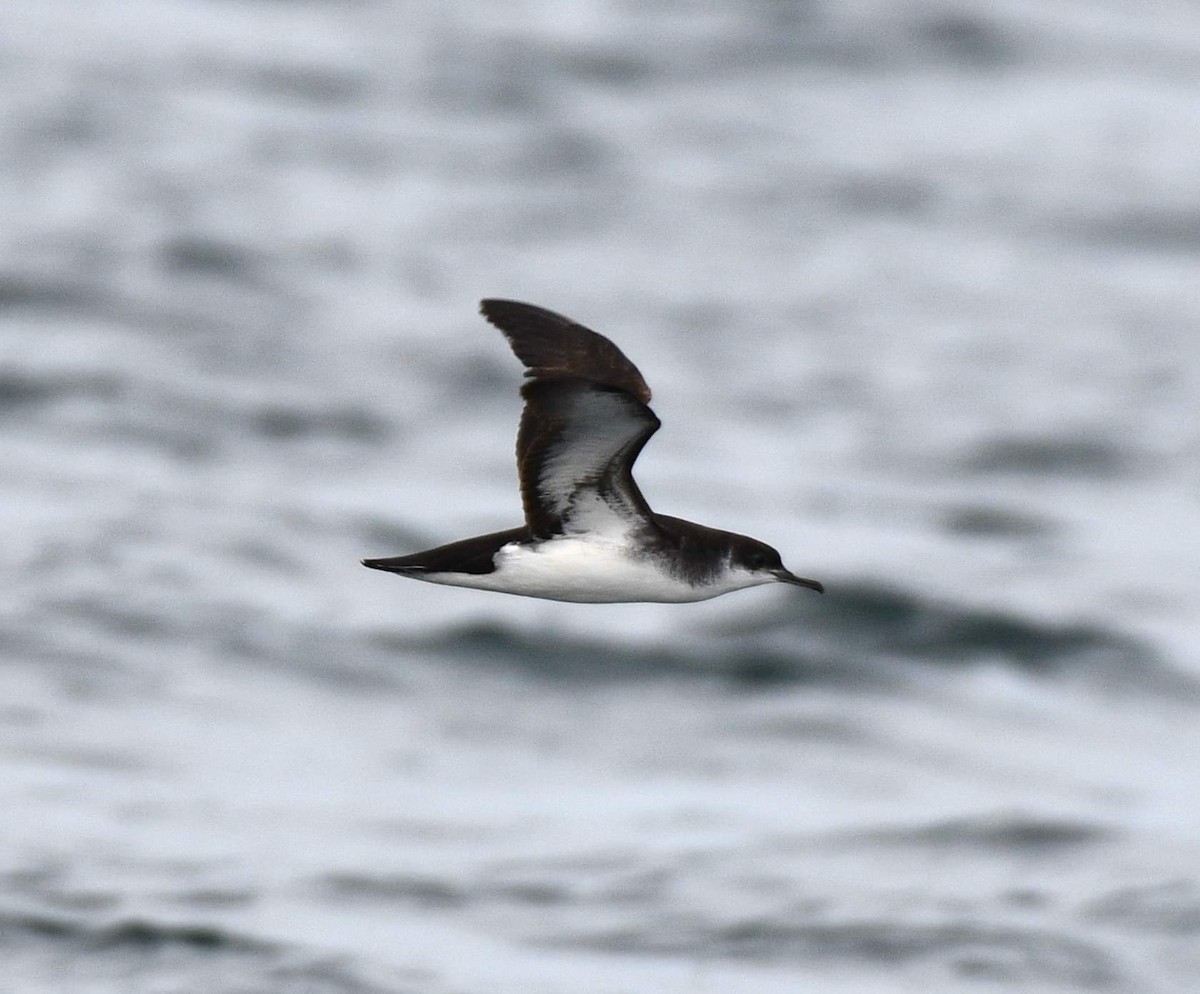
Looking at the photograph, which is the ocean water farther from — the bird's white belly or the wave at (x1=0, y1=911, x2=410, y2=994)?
the bird's white belly

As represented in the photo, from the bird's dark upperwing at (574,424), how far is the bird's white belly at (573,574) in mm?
112

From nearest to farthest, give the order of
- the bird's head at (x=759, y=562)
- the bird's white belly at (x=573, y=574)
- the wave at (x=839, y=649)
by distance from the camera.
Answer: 1. the bird's white belly at (x=573, y=574)
2. the bird's head at (x=759, y=562)
3. the wave at (x=839, y=649)

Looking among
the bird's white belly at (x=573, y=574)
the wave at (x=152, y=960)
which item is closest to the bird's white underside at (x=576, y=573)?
the bird's white belly at (x=573, y=574)

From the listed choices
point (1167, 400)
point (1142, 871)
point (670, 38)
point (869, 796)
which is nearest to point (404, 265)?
point (670, 38)

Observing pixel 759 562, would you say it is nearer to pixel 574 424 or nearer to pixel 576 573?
pixel 576 573

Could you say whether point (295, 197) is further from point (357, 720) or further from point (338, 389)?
point (357, 720)

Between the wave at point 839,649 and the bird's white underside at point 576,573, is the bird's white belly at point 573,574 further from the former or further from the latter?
the wave at point 839,649

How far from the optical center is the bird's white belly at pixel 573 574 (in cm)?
1062

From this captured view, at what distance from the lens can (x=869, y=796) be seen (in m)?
35.0

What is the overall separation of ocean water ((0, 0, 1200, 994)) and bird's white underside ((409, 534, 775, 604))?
58.6 ft

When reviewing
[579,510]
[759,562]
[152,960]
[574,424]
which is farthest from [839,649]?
[574,424]

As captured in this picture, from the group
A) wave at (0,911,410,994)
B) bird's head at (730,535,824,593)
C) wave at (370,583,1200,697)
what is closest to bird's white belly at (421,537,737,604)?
bird's head at (730,535,824,593)

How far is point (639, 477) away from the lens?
42625mm

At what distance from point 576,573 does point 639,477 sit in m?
31.9
